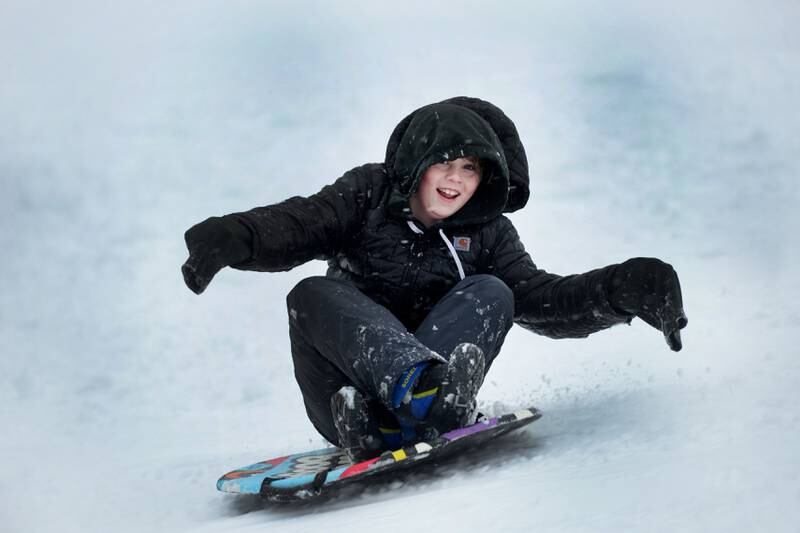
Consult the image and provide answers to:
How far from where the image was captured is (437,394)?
1604 mm

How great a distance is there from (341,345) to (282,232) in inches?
9.9

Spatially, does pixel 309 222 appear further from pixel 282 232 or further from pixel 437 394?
pixel 437 394

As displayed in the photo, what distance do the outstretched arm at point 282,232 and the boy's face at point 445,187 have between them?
0.11 metres

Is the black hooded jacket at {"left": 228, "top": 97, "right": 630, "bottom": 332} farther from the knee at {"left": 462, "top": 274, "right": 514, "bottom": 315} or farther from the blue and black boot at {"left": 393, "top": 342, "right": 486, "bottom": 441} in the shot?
the blue and black boot at {"left": 393, "top": 342, "right": 486, "bottom": 441}

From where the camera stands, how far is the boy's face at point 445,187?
6.20ft

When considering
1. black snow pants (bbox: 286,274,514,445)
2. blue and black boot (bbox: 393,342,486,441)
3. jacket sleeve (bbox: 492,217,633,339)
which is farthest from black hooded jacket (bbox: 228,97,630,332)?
blue and black boot (bbox: 393,342,486,441)

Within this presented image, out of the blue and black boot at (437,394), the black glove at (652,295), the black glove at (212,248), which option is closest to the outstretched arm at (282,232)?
the black glove at (212,248)

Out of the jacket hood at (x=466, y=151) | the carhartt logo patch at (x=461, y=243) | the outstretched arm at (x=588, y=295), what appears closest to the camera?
the outstretched arm at (x=588, y=295)

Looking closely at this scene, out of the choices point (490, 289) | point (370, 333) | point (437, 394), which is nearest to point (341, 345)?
point (370, 333)

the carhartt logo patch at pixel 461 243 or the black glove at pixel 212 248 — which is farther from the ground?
the black glove at pixel 212 248

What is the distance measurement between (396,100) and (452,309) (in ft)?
12.9

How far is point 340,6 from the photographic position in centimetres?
663

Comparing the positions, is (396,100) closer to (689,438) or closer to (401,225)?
(401,225)

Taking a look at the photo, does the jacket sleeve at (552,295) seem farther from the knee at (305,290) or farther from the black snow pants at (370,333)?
the knee at (305,290)
